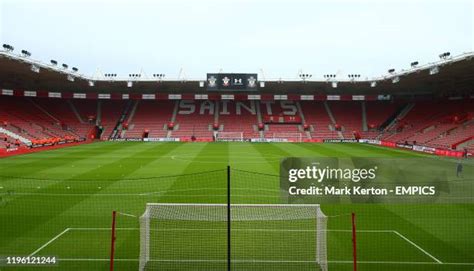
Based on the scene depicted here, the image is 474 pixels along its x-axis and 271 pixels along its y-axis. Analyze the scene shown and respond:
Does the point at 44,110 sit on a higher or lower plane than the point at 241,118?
higher

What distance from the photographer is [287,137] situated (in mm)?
54656

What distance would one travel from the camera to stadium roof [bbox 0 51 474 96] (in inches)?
1421

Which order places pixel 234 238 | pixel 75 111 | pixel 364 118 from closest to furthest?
pixel 234 238, pixel 364 118, pixel 75 111

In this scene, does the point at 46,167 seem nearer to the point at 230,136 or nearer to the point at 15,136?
the point at 15,136

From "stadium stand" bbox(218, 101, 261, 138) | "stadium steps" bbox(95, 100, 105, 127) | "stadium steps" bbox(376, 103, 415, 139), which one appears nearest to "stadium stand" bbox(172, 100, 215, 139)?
"stadium stand" bbox(218, 101, 261, 138)

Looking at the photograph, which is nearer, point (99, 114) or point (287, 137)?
point (287, 137)

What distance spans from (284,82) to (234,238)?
4012 centimetres

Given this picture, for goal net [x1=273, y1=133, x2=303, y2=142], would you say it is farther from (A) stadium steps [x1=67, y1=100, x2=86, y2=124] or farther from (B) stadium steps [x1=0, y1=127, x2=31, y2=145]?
(B) stadium steps [x1=0, y1=127, x2=31, y2=145]

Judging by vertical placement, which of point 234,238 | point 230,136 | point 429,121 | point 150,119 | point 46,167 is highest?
point 150,119

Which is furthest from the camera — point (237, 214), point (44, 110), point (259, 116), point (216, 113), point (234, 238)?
point (216, 113)

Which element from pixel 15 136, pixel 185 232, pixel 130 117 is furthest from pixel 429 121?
pixel 15 136

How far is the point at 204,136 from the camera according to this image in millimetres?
55406

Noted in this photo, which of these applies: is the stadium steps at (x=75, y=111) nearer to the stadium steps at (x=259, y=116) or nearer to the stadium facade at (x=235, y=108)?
the stadium facade at (x=235, y=108)

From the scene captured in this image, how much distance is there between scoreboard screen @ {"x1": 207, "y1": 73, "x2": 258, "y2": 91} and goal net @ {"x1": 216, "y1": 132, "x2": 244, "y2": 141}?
27.1 feet
